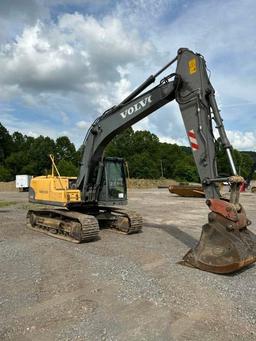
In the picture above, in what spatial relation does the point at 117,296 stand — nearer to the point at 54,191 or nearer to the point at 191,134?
the point at 191,134

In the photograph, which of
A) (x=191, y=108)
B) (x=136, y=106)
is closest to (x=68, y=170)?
(x=136, y=106)

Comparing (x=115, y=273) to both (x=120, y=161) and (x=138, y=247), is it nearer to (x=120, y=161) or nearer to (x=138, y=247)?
(x=138, y=247)

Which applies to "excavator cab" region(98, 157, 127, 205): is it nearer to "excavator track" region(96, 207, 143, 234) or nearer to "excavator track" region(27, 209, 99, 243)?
"excavator track" region(96, 207, 143, 234)

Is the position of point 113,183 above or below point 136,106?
below

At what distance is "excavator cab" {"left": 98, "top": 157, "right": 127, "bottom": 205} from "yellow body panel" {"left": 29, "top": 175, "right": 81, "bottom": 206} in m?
0.76

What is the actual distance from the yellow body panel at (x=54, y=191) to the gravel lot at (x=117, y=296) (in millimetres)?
1838

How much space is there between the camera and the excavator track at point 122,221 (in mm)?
11539

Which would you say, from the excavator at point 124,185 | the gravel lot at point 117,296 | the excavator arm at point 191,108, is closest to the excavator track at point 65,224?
the excavator at point 124,185

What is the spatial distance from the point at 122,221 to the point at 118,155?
74906 millimetres

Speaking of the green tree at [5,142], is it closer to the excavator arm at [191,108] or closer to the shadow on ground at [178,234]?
the shadow on ground at [178,234]

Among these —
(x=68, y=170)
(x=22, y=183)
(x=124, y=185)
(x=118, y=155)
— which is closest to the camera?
(x=124, y=185)

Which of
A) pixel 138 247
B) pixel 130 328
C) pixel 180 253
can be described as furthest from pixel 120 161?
pixel 130 328

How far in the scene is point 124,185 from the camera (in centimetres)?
1202

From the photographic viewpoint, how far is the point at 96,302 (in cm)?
561
